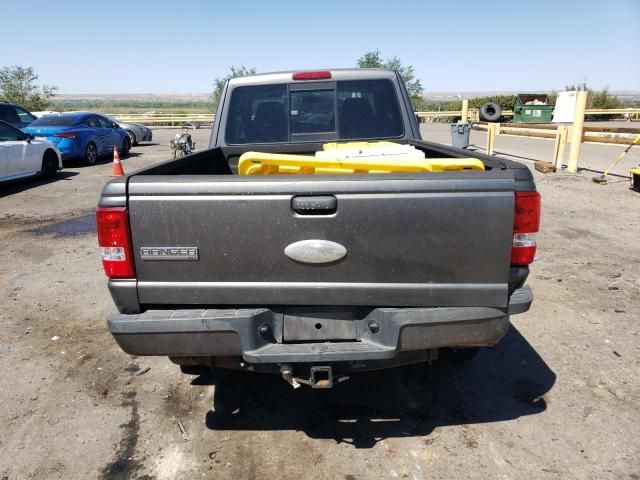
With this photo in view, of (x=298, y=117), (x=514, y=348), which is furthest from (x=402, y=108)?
(x=514, y=348)

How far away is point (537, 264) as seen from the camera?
591cm

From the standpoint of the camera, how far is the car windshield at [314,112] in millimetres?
4566

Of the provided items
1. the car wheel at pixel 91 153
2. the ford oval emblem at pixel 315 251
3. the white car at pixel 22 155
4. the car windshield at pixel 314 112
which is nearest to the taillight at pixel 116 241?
the ford oval emblem at pixel 315 251

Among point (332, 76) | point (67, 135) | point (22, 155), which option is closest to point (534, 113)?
point (67, 135)

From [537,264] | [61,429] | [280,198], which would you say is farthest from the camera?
[537,264]

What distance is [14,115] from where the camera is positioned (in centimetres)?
1541

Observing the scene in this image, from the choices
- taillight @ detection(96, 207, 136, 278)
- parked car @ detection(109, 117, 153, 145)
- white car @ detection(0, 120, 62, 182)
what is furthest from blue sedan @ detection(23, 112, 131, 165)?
taillight @ detection(96, 207, 136, 278)

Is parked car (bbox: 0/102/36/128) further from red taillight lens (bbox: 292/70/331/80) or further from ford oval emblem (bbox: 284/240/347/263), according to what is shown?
ford oval emblem (bbox: 284/240/347/263)

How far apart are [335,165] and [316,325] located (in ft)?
3.37

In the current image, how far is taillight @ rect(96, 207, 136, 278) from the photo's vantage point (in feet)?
8.04

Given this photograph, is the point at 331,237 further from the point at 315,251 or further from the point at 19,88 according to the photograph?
the point at 19,88

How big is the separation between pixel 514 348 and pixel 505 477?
162cm

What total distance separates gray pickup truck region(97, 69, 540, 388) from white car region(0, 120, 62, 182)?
31.8 ft

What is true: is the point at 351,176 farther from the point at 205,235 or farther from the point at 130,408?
the point at 130,408
